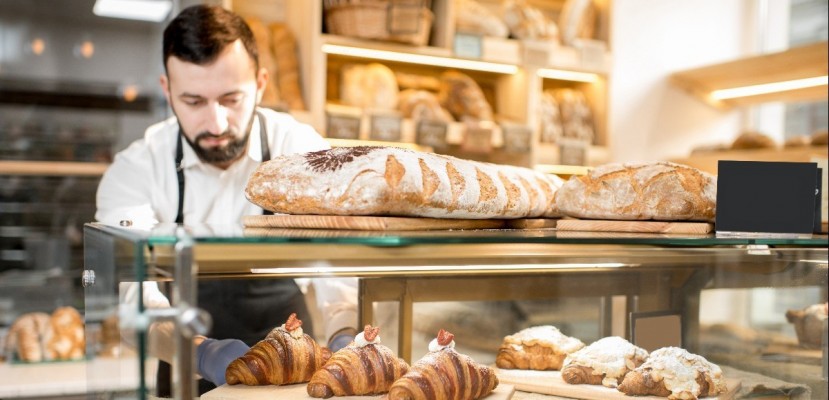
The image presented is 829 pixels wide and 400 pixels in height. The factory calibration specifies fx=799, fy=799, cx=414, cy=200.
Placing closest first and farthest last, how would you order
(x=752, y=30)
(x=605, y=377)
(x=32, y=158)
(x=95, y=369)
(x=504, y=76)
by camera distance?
1. (x=95, y=369)
2. (x=605, y=377)
3. (x=32, y=158)
4. (x=504, y=76)
5. (x=752, y=30)

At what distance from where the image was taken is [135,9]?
3.36 metres

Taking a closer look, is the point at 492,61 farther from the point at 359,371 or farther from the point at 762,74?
the point at 359,371

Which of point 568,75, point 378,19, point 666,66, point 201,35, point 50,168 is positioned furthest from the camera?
point 666,66

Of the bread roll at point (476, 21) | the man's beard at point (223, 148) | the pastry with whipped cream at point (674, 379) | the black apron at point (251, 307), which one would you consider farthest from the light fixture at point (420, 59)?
the pastry with whipped cream at point (674, 379)

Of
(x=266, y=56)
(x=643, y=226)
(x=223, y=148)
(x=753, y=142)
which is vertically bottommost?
(x=643, y=226)

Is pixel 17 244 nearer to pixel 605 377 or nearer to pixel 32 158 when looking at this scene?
pixel 32 158

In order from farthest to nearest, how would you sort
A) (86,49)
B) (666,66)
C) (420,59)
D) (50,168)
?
(666,66) → (420,59) → (86,49) → (50,168)

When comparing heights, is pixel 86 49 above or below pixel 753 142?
above

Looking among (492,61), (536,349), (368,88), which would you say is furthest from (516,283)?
(492,61)

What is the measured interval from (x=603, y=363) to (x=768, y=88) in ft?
10.1

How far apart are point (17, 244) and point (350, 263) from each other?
8.65 ft

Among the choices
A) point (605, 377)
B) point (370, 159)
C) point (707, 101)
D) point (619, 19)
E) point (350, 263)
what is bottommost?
point (605, 377)

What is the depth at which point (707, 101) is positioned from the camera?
14.7 ft

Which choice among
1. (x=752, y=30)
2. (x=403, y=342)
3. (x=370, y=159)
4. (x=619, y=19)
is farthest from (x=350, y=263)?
(x=752, y=30)
